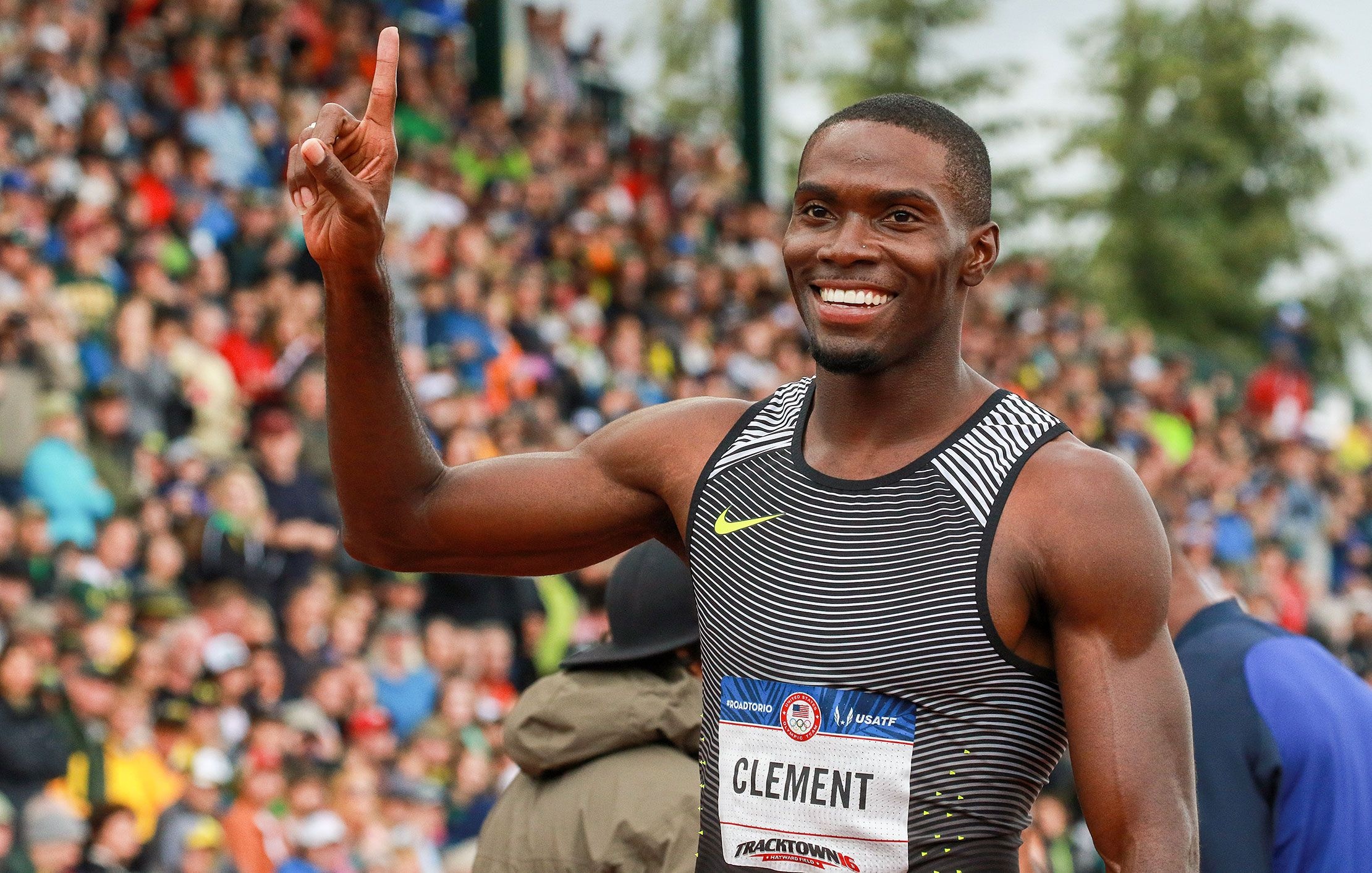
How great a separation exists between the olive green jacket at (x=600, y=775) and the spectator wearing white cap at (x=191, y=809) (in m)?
4.09

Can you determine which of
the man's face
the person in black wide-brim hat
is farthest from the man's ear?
the person in black wide-brim hat

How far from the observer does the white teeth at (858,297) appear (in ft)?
8.27

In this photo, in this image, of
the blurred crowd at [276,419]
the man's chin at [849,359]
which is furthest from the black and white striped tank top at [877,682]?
the blurred crowd at [276,419]

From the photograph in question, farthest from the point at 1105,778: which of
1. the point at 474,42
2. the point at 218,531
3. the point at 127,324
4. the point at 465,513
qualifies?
the point at 474,42

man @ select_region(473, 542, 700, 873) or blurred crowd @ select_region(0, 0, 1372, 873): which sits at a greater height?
man @ select_region(473, 542, 700, 873)

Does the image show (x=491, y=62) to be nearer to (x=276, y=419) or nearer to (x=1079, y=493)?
(x=276, y=419)

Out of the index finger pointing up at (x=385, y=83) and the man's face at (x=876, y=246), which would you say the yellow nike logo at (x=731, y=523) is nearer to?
the man's face at (x=876, y=246)

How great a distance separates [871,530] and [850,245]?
40 centimetres

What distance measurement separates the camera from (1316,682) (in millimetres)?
3496

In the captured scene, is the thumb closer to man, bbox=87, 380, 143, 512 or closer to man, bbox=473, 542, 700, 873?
man, bbox=473, 542, 700, 873

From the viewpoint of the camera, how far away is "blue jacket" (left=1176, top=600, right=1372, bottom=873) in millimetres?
3389

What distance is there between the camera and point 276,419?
9.34 m

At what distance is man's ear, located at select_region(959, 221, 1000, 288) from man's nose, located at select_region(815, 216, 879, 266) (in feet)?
0.50

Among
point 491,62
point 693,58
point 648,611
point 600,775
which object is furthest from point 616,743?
point 693,58
